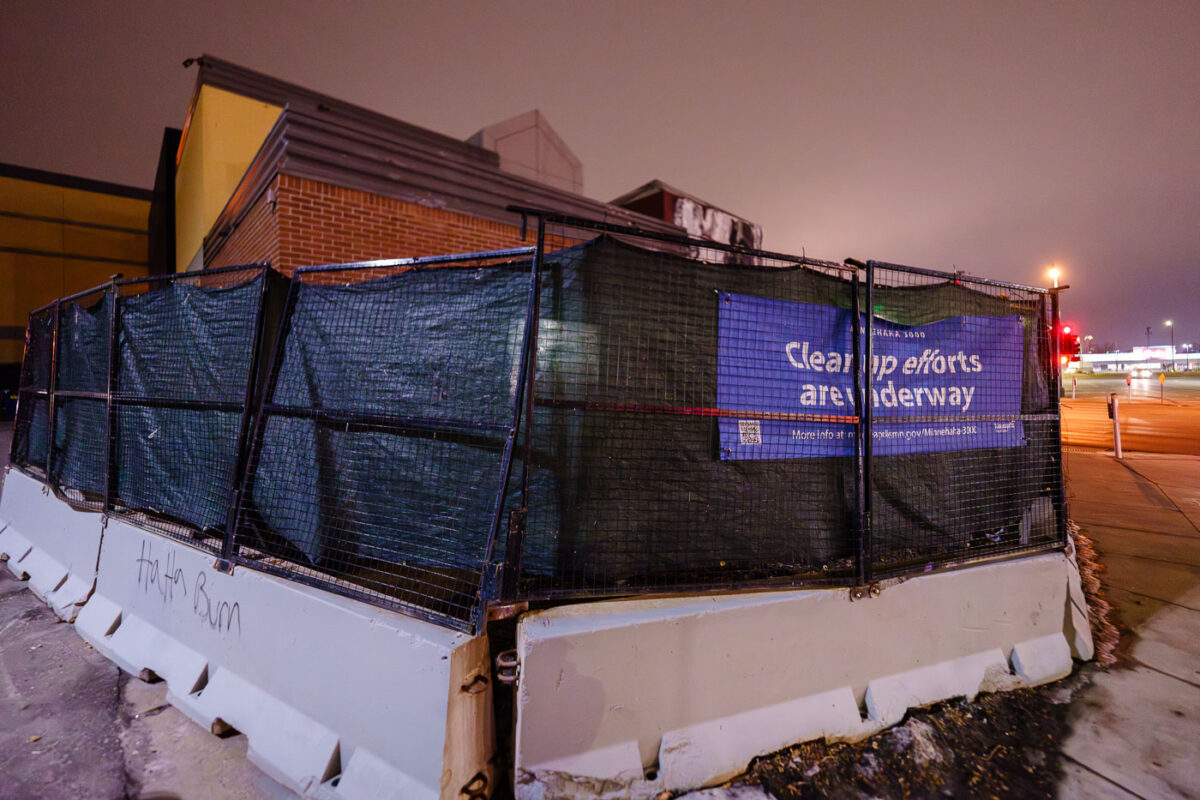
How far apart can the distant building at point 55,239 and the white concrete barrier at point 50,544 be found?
69.0 ft

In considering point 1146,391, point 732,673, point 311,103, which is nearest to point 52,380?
point 311,103

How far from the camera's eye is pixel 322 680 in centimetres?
262

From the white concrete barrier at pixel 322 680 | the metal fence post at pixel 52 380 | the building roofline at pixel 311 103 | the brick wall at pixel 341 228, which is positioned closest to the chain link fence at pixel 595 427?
the white concrete barrier at pixel 322 680

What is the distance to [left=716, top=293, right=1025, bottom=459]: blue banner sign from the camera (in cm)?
316

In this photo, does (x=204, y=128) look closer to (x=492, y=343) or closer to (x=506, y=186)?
(x=506, y=186)

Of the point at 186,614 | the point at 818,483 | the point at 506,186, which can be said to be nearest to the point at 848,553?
the point at 818,483

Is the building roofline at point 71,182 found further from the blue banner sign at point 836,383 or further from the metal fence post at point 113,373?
the blue banner sign at point 836,383

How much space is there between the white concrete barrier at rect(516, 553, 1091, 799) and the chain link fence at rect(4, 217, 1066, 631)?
175mm

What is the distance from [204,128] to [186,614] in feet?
28.3

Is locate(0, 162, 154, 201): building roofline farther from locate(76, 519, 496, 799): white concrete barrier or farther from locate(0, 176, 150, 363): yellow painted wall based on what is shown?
locate(76, 519, 496, 799): white concrete barrier

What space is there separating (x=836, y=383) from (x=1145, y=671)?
9.80 ft

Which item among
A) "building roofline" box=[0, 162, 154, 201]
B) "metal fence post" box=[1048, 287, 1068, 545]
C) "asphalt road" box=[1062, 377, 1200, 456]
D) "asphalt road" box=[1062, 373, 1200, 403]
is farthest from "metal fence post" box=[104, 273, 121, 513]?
"asphalt road" box=[1062, 373, 1200, 403]

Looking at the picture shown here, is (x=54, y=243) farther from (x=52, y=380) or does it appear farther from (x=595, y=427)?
(x=595, y=427)

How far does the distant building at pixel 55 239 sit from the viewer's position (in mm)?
20031
